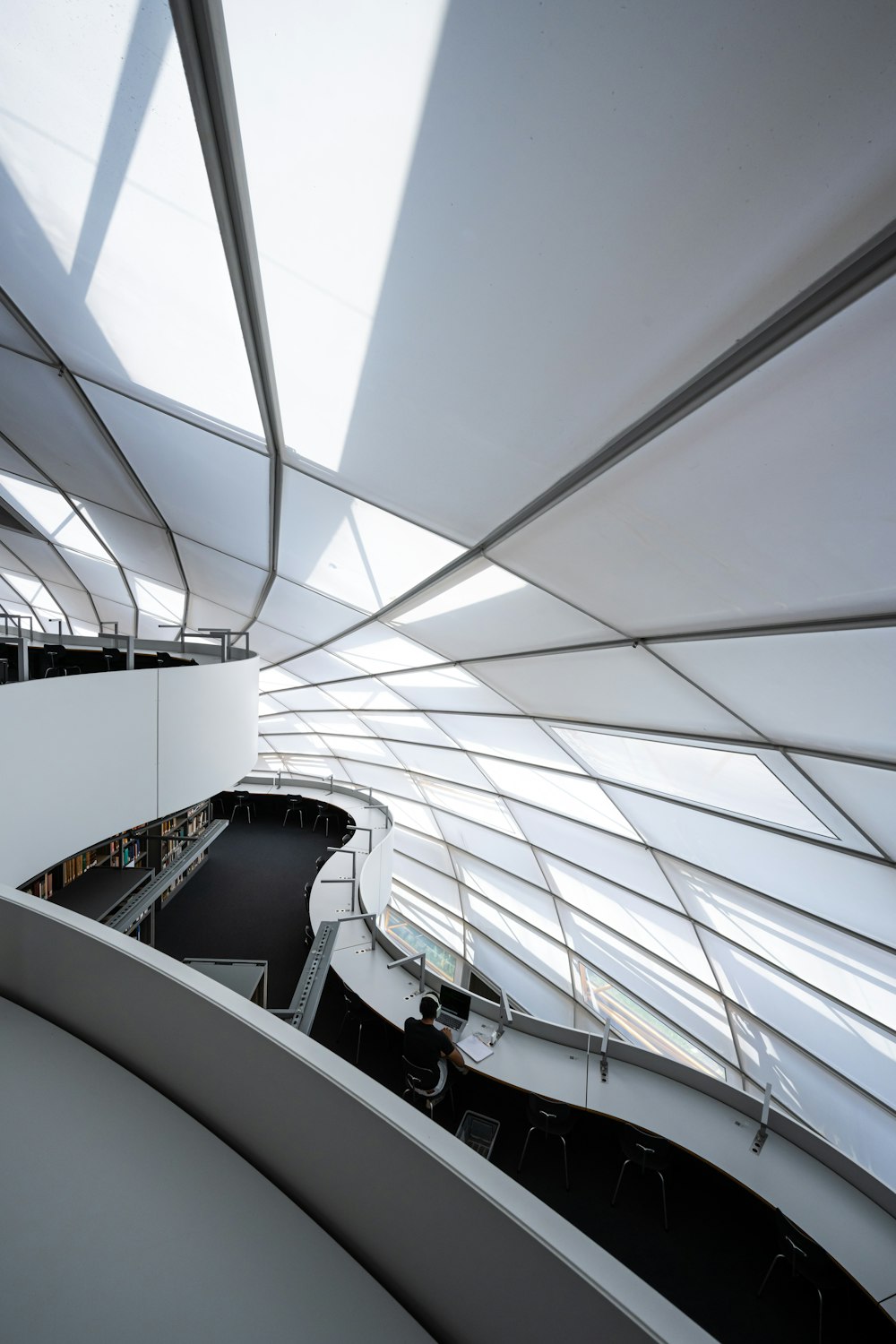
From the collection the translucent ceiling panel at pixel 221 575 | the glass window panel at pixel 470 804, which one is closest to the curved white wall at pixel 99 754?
the translucent ceiling panel at pixel 221 575

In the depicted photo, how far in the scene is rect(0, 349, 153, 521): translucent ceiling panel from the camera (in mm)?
8836

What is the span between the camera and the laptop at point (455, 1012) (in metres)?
10.6

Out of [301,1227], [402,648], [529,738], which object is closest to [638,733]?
[529,738]

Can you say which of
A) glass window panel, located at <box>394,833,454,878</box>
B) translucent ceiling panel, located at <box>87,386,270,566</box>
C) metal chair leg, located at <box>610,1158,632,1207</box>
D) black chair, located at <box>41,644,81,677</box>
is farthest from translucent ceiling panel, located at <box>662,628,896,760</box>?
glass window panel, located at <box>394,833,454,878</box>

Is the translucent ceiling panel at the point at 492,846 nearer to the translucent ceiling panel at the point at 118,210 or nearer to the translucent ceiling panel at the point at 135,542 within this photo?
the translucent ceiling panel at the point at 135,542

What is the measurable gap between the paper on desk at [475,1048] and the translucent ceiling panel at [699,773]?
20.6 feet

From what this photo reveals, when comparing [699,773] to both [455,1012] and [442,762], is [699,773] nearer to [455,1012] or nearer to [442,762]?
[455,1012]

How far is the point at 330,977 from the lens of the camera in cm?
1315

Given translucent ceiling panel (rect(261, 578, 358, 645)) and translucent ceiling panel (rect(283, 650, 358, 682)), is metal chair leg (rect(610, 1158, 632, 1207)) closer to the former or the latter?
translucent ceiling panel (rect(261, 578, 358, 645))

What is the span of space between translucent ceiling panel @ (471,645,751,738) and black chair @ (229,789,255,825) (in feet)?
58.3

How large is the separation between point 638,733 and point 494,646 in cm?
323

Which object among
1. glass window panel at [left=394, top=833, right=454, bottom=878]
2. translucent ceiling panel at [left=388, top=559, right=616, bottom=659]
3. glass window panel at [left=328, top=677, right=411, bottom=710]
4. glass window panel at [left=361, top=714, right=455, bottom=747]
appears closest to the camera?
translucent ceiling panel at [left=388, top=559, right=616, bottom=659]

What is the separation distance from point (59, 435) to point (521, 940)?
84.4ft

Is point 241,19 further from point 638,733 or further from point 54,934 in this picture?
point 638,733
